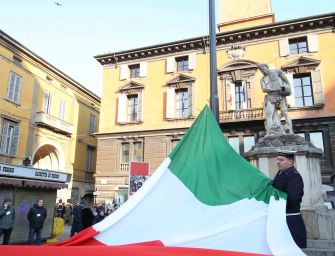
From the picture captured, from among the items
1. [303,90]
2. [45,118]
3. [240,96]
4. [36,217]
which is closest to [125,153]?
[45,118]

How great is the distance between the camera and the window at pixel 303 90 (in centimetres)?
2355

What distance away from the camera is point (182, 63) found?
2786 centimetres

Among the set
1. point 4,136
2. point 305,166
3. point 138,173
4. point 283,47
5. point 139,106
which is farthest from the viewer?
point 139,106

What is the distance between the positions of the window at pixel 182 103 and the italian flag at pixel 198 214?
21956 mm

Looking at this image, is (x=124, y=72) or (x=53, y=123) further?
(x=53, y=123)

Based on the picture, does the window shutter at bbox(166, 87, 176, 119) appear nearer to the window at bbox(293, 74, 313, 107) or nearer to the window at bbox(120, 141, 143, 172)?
the window at bbox(120, 141, 143, 172)

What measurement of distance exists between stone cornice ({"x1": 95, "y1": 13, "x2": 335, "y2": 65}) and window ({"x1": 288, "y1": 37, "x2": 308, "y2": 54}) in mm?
610

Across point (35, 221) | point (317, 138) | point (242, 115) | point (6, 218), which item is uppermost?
point (242, 115)

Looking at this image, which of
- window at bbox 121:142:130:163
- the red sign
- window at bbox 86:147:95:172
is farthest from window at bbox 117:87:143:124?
the red sign

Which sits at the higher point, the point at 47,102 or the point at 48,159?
the point at 47,102

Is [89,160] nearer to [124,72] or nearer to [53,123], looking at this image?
[53,123]

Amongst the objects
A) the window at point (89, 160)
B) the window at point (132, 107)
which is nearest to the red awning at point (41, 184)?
the window at point (132, 107)

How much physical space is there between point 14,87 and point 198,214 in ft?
85.4

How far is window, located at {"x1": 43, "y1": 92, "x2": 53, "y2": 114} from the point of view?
30125mm
